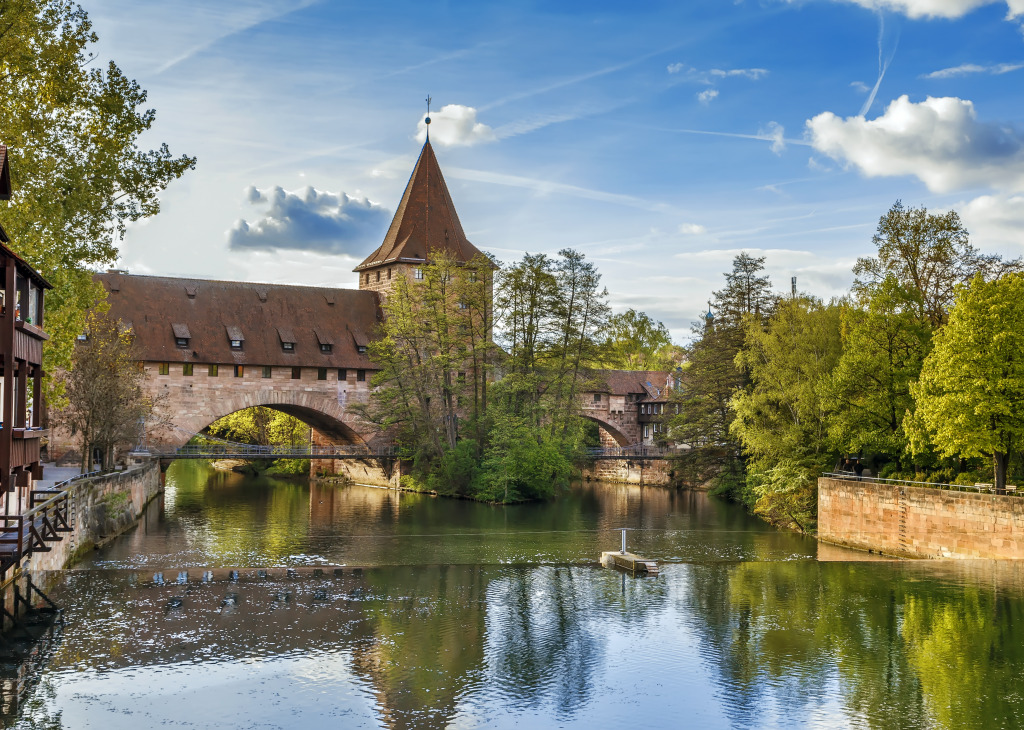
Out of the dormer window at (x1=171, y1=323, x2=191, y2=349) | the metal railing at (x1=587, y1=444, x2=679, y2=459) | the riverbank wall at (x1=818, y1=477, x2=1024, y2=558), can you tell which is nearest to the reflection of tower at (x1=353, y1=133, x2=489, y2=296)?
the dormer window at (x1=171, y1=323, x2=191, y2=349)

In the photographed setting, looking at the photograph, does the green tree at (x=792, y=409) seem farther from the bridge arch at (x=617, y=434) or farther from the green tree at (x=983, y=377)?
the bridge arch at (x=617, y=434)

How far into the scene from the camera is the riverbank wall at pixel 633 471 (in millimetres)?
52188

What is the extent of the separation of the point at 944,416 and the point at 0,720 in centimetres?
1942

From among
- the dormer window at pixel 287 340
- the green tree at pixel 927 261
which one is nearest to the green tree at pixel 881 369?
the green tree at pixel 927 261

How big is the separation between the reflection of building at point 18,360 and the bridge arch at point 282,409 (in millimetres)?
25916

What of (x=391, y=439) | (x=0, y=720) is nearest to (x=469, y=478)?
(x=391, y=439)

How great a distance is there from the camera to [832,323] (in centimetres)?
3222

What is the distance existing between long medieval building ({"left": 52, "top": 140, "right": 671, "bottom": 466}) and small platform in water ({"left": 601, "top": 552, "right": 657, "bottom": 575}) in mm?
24278

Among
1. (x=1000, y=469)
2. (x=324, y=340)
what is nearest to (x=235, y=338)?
(x=324, y=340)

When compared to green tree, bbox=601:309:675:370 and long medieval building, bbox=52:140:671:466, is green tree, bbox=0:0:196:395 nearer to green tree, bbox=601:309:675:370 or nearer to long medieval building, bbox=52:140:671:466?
long medieval building, bbox=52:140:671:466

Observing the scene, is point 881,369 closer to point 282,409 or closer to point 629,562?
point 629,562

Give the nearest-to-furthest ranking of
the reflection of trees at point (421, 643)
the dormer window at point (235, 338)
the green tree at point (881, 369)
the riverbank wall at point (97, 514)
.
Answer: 1. the reflection of trees at point (421, 643)
2. the riverbank wall at point (97, 514)
3. the green tree at point (881, 369)
4. the dormer window at point (235, 338)

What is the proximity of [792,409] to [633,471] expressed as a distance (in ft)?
75.3

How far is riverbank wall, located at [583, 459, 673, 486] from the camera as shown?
52.2m
